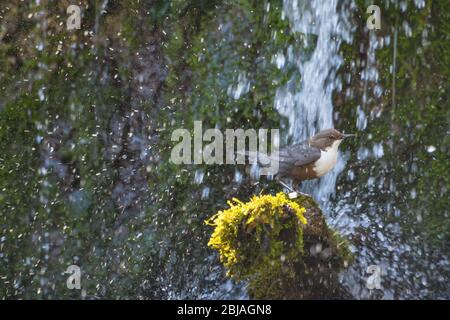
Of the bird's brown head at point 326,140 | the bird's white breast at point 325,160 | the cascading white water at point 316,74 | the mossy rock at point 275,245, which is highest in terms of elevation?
the cascading white water at point 316,74

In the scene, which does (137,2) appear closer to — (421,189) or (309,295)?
(421,189)

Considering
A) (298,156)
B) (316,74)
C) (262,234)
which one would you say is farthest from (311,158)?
(316,74)

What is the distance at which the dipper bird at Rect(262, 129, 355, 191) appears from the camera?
17.0 ft

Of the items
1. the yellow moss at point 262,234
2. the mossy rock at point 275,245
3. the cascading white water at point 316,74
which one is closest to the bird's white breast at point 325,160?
the mossy rock at point 275,245

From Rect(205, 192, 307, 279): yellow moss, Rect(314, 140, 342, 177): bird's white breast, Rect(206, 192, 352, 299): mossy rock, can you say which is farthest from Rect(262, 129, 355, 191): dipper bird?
Rect(205, 192, 307, 279): yellow moss

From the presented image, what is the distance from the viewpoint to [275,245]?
443 centimetres

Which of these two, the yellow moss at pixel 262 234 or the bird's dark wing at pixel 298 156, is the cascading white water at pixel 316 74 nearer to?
the bird's dark wing at pixel 298 156

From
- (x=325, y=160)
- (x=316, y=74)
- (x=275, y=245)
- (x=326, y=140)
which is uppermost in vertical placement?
(x=316, y=74)

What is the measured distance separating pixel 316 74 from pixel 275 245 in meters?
2.97

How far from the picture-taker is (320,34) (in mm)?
7086

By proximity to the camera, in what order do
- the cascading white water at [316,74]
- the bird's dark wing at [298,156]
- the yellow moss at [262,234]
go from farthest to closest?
the cascading white water at [316,74], the bird's dark wing at [298,156], the yellow moss at [262,234]

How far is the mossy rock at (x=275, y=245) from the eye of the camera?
4422 mm

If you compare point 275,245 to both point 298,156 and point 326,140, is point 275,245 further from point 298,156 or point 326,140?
point 326,140
